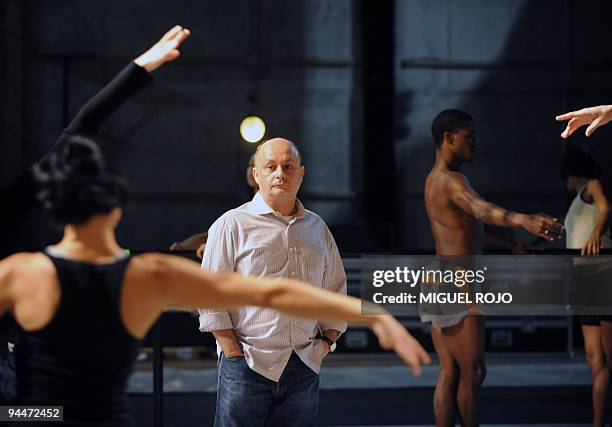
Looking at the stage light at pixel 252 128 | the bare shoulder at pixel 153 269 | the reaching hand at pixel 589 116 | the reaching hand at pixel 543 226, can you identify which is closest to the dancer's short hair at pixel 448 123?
the reaching hand at pixel 543 226

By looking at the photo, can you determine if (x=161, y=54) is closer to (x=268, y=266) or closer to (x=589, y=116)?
(x=268, y=266)

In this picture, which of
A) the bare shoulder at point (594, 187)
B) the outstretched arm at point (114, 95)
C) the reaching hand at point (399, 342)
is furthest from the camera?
the bare shoulder at point (594, 187)

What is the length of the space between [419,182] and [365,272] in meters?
5.34

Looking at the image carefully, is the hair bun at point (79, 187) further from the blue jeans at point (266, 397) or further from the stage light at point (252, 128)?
the stage light at point (252, 128)

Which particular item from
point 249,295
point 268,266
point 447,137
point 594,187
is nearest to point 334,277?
point 268,266

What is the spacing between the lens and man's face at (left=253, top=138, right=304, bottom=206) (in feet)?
11.4

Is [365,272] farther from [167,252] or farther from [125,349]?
[125,349]

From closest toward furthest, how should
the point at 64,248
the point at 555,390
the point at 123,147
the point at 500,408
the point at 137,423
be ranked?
the point at 64,248, the point at 137,423, the point at 500,408, the point at 555,390, the point at 123,147

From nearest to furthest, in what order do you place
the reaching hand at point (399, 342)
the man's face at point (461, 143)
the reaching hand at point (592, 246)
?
the reaching hand at point (399, 342), the man's face at point (461, 143), the reaching hand at point (592, 246)

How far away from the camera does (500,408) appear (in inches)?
241

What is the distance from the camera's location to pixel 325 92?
1004 centimetres

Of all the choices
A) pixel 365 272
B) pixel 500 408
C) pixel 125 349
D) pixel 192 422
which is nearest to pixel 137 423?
pixel 192 422

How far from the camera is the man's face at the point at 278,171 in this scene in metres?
3.48

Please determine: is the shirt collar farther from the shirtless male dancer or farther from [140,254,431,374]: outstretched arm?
[140,254,431,374]: outstretched arm
